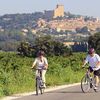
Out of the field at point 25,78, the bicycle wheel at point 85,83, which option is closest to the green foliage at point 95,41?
the field at point 25,78

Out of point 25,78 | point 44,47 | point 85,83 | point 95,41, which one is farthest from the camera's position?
point 95,41

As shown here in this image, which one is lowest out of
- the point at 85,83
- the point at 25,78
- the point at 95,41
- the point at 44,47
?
the point at 95,41

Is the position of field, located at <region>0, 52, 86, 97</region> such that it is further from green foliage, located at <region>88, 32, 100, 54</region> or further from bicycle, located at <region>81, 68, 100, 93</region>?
green foliage, located at <region>88, 32, 100, 54</region>

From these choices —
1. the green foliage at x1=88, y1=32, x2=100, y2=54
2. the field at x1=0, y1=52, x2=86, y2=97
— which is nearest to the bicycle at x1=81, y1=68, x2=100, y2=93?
the field at x1=0, y1=52, x2=86, y2=97

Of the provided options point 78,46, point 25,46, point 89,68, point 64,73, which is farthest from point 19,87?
point 78,46

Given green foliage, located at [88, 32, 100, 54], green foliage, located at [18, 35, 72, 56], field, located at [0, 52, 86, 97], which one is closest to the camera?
field, located at [0, 52, 86, 97]

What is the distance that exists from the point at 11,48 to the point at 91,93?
93984mm

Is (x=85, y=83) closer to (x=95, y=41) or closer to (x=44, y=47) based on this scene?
(x=44, y=47)

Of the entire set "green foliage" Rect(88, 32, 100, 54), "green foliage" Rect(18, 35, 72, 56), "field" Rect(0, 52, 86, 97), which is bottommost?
"green foliage" Rect(88, 32, 100, 54)

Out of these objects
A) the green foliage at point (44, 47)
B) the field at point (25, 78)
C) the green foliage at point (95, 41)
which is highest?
the field at point (25, 78)

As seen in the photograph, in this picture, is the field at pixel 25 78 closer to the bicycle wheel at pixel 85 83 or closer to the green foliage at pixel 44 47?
the bicycle wheel at pixel 85 83

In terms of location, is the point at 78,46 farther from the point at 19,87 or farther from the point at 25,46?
the point at 19,87

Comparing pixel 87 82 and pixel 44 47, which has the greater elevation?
pixel 87 82

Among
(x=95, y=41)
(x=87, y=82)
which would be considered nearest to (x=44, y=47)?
(x=95, y=41)
